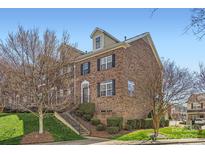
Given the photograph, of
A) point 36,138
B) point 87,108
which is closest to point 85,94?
point 87,108

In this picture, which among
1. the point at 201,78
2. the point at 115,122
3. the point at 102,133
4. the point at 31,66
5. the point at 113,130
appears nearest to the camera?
the point at 31,66

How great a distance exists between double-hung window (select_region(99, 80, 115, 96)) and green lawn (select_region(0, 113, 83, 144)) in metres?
3.11

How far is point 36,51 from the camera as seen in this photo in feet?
34.0

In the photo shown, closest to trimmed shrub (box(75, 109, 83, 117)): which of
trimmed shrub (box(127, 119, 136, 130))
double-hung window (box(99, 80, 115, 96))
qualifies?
double-hung window (box(99, 80, 115, 96))

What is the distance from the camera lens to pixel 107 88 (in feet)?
47.0

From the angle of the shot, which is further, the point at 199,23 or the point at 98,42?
the point at 98,42

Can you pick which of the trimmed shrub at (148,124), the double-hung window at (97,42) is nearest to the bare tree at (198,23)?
the trimmed shrub at (148,124)

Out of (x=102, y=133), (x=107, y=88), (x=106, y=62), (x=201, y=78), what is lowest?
(x=102, y=133)

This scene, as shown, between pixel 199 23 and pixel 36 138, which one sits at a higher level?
pixel 199 23

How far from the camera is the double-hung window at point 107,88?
548 inches

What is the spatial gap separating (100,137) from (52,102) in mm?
2928

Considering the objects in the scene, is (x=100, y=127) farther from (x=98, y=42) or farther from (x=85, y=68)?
(x=98, y=42)

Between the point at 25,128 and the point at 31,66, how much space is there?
3.53m
